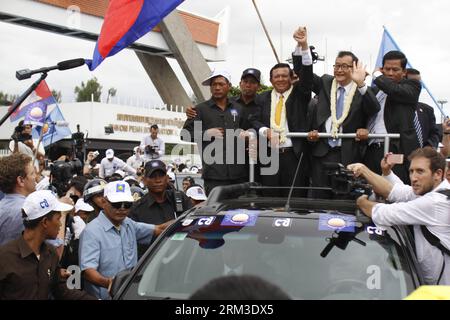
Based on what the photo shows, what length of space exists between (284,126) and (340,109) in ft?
1.92

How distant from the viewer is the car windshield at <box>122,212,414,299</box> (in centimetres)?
323

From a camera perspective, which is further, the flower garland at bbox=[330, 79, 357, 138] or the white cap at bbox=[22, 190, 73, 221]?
the flower garland at bbox=[330, 79, 357, 138]

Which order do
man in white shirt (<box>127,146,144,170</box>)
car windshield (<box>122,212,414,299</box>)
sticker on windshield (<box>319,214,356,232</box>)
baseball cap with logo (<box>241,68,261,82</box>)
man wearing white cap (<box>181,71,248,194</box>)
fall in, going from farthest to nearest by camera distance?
man in white shirt (<box>127,146,144,170</box>)
baseball cap with logo (<box>241,68,261,82</box>)
man wearing white cap (<box>181,71,248,194</box>)
sticker on windshield (<box>319,214,356,232</box>)
car windshield (<box>122,212,414,299</box>)

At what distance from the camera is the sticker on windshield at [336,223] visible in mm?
3504

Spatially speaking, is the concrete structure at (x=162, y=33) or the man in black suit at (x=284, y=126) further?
the concrete structure at (x=162, y=33)

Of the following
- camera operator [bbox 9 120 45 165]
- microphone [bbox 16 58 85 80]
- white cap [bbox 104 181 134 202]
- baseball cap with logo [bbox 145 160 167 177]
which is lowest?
white cap [bbox 104 181 134 202]

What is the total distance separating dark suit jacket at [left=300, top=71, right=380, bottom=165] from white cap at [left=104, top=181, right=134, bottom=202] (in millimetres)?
1868

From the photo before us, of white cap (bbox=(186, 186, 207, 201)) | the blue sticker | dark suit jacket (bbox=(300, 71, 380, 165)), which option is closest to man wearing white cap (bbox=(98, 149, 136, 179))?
white cap (bbox=(186, 186, 207, 201))

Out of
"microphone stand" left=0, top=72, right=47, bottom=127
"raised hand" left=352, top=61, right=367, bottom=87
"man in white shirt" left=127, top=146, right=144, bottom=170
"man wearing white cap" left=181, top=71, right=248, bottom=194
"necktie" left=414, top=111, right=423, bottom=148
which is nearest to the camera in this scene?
"microphone stand" left=0, top=72, right=47, bottom=127

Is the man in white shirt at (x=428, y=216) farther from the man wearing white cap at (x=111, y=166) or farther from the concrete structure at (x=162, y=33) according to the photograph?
the concrete structure at (x=162, y=33)

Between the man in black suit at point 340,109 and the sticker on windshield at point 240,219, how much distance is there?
5.56 ft

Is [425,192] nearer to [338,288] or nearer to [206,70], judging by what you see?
[338,288]

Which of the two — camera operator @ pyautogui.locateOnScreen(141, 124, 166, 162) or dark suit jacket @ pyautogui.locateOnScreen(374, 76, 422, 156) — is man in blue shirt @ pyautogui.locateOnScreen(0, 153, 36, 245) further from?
camera operator @ pyautogui.locateOnScreen(141, 124, 166, 162)

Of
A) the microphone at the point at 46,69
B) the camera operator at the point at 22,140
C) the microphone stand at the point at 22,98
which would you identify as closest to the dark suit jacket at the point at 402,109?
the microphone at the point at 46,69
